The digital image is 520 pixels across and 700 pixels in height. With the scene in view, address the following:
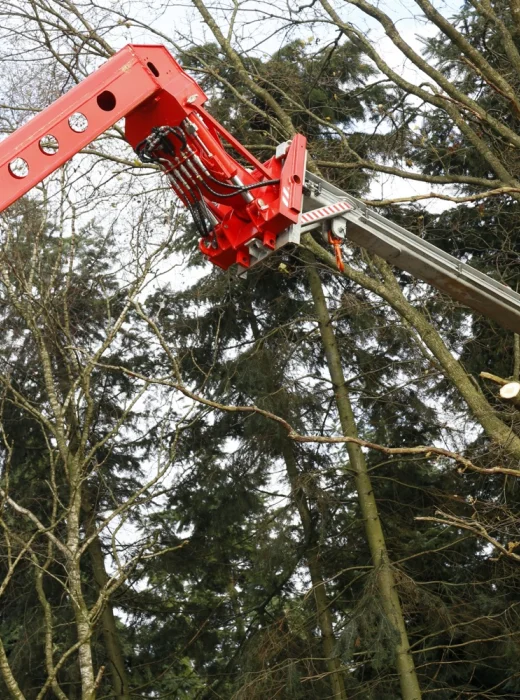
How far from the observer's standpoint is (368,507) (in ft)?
42.9

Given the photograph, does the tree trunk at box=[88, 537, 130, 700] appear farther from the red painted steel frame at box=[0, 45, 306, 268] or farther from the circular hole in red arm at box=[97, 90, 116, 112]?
the circular hole in red arm at box=[97, 90, 116, 112]

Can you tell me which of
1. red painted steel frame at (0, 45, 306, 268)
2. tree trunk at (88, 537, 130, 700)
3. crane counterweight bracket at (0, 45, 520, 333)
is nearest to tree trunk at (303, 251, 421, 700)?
tree trunk at (88, 537, 130, 700)

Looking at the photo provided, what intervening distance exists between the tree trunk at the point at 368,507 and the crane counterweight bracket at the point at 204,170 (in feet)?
18.5

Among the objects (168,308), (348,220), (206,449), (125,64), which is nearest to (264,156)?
(168,308)

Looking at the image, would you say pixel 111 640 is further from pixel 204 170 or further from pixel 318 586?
pixel 204 170

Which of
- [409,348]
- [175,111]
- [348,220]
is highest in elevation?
[409,348]

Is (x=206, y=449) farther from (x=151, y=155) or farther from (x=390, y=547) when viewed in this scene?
(x=151, y=155)

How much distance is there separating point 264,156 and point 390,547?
6.04 meters

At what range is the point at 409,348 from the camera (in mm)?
14117

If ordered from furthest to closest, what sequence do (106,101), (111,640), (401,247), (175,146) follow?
(111,640) < (401,247) < (175,146) < (106,101)

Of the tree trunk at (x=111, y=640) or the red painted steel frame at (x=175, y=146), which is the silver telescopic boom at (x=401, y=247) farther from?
the tree trunk at (x=111, y=640)

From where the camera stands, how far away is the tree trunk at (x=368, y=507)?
465 inches

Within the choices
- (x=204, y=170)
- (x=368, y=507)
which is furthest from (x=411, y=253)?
(x=368, y=507)

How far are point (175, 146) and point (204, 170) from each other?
24cm
